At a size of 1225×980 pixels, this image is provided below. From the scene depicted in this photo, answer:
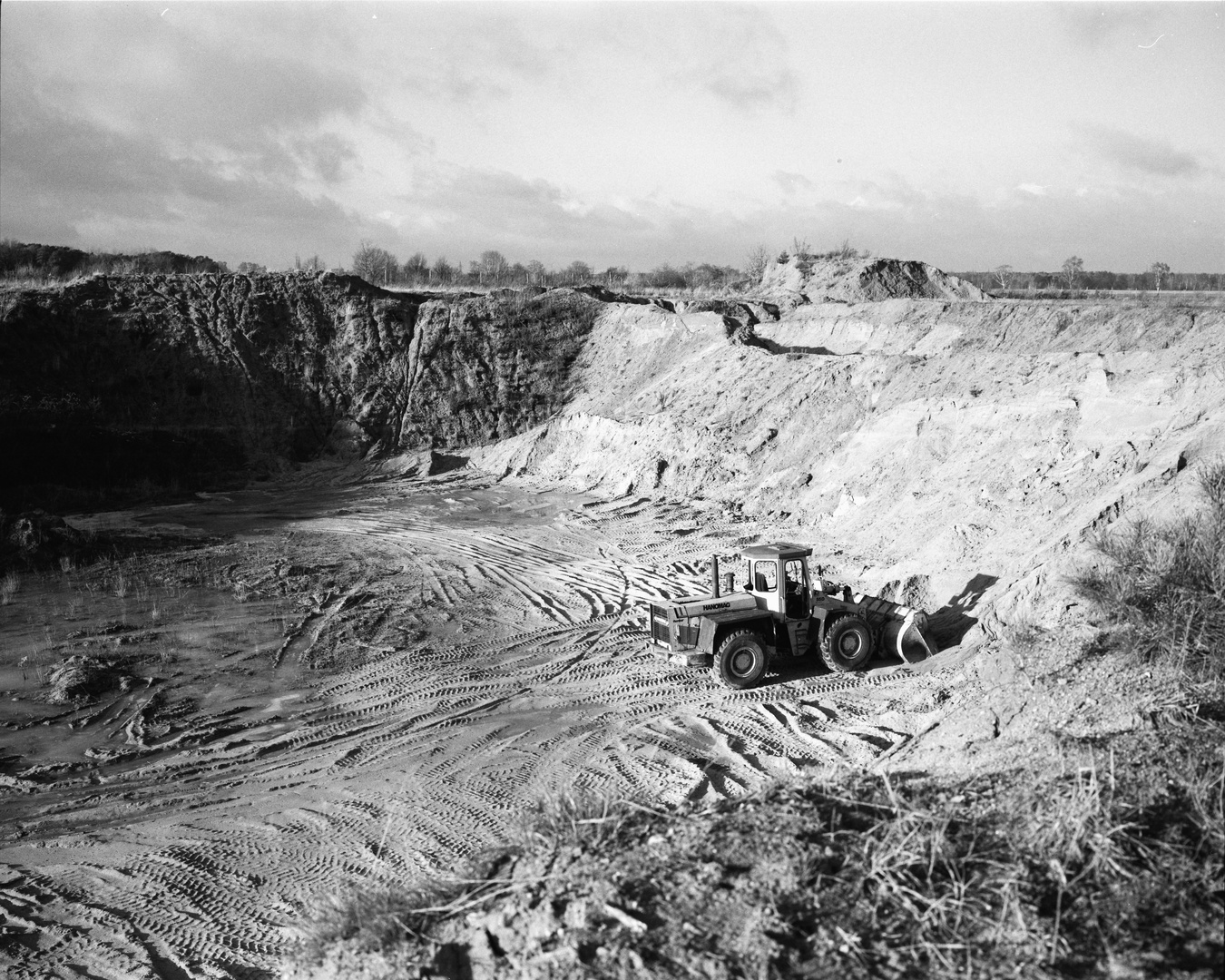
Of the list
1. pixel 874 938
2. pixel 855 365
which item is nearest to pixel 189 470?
pixel 855 365

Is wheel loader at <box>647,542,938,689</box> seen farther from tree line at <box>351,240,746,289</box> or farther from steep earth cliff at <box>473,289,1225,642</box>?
tree line at <box>351,240,746,289</box>

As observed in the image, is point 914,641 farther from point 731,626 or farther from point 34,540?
point 34,540

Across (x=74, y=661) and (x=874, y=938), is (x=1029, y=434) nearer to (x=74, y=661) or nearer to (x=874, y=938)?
(x=874, y=938)

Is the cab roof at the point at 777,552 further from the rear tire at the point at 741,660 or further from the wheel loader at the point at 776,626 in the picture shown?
the rear tire at the point at 741,660

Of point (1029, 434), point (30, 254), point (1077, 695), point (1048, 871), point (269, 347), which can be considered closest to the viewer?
point (1048, 871)

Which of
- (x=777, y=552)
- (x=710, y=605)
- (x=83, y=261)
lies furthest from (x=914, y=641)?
(x=83, y=261)

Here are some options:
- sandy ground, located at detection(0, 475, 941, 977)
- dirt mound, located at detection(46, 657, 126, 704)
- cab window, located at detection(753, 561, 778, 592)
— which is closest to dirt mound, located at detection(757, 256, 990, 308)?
sandy ground, located at detection(0, 475, 941, 977)
